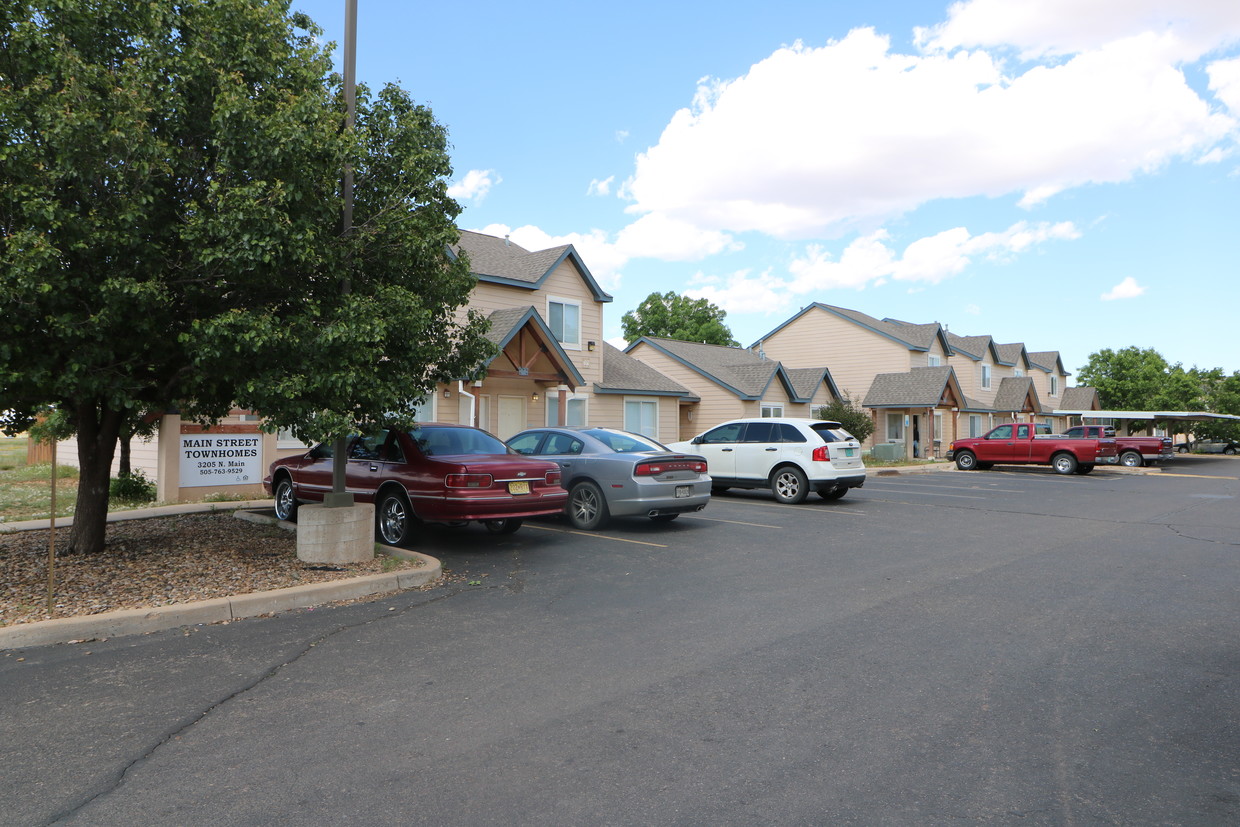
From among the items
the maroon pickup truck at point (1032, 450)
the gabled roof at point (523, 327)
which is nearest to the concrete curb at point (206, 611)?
the gabled roof at point (523, 327)

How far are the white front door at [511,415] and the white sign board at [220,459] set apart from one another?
307 inches

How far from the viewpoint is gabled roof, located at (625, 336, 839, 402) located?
33872 mm

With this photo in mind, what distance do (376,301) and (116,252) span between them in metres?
2.30

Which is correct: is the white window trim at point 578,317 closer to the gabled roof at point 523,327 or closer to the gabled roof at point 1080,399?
the gabled roof at point 523,327

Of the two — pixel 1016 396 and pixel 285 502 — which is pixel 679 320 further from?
pixel 285 502

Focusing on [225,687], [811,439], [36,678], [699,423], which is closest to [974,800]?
[225,687]

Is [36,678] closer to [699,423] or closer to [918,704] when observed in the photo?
[918,704]

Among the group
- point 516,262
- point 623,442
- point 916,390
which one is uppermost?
point 516,262

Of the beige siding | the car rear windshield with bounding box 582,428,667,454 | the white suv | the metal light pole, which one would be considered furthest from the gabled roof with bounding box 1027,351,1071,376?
the metal light pole

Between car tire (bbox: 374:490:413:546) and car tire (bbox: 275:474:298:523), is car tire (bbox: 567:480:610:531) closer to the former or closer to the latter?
car tire (bbox: 374:490:413:546)

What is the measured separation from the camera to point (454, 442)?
1086 centimetres

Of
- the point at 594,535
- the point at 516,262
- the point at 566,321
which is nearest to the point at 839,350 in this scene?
the point at 566,321

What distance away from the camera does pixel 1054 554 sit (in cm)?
1047

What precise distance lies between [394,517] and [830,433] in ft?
31.6
